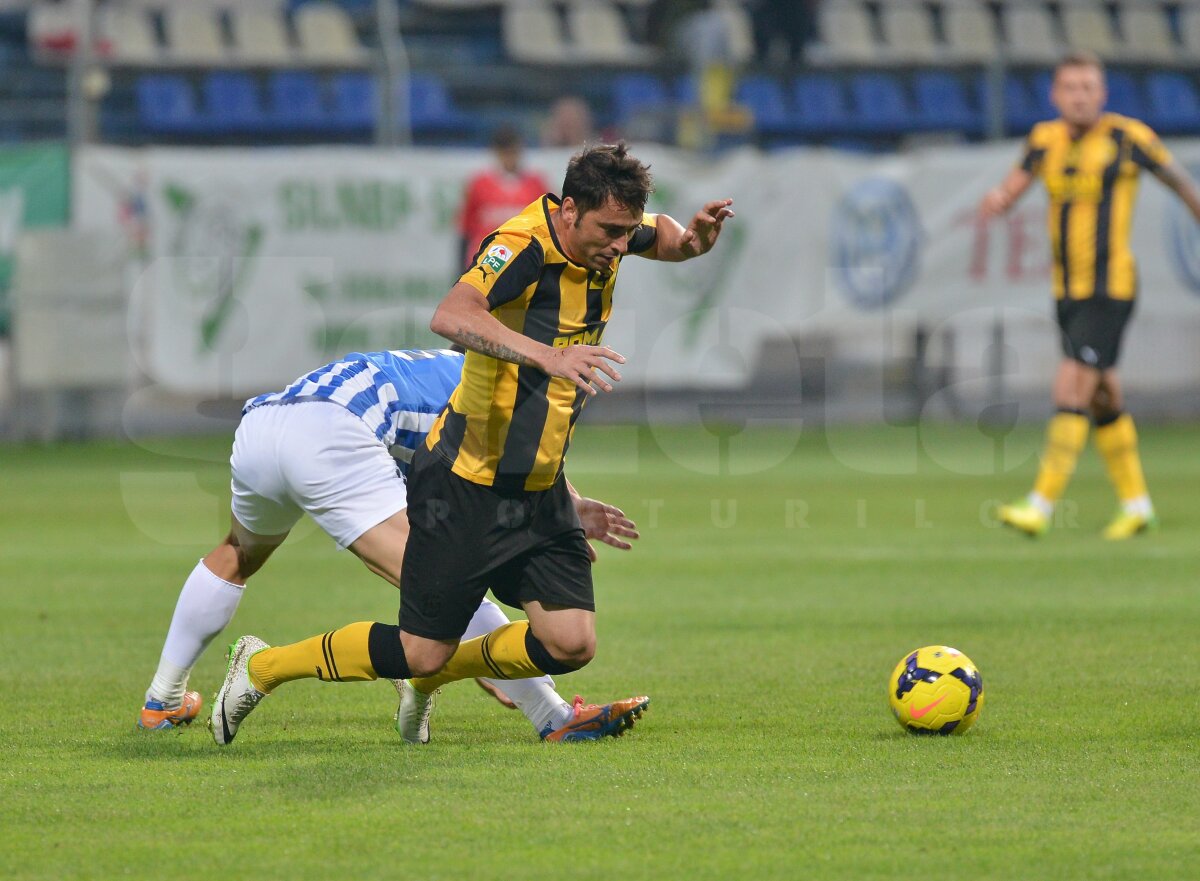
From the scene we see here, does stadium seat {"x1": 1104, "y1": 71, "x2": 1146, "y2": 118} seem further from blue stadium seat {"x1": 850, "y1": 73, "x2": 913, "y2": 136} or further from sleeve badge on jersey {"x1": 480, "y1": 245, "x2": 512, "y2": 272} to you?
sleeve badge on jersey {"x1": 480, "y1": 245, "x2": 512, "y2": 272}

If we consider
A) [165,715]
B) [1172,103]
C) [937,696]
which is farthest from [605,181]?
[1172,103]

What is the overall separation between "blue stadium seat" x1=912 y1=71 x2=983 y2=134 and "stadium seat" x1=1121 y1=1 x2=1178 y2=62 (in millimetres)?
2783

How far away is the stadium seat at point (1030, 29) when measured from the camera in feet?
88.9

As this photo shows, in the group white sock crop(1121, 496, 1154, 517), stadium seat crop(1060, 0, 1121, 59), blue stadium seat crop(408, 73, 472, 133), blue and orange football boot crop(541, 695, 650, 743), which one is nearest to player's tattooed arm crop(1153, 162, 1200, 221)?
white sock crop(1121, 496, 1154, 517)

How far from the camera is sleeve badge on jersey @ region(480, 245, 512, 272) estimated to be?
5.28 metres

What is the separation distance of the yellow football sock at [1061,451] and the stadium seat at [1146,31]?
16722 millimetres

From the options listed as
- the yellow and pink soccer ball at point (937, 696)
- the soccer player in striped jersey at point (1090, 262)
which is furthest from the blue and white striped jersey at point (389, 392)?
the soccer player in striped jersey at point (1090, 262)

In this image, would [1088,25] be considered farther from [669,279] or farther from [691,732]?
[691,732]

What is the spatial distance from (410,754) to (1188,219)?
1658 cm

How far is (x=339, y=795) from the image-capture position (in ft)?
16.1

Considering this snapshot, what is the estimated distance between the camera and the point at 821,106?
81.1 feet

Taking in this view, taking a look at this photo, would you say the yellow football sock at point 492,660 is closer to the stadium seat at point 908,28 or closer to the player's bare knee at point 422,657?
the player's bare knee at point 422,657

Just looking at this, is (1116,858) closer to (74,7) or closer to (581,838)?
(581,838)

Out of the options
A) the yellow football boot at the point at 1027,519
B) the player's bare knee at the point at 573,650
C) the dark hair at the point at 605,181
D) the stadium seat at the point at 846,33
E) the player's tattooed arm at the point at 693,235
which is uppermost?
the stadium seat at the point at 846,33
